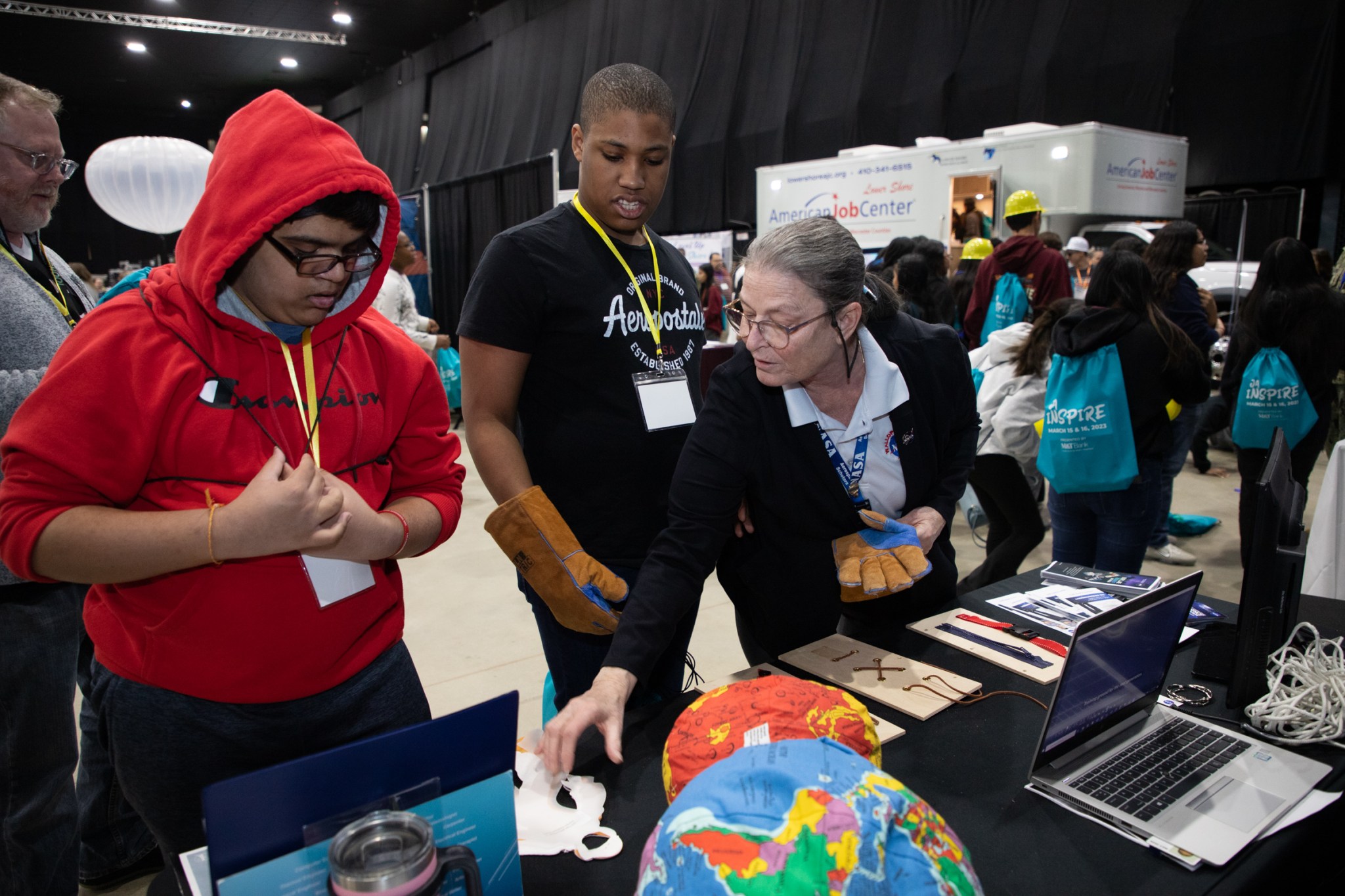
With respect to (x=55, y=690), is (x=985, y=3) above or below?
above

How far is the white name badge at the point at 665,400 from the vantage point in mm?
1589

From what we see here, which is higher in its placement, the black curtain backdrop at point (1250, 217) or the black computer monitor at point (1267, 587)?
the black curtain backdrop at point (1250, 217)

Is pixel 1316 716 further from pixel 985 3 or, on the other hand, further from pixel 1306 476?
pixel 985 3

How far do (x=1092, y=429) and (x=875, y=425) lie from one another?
140 centimetres

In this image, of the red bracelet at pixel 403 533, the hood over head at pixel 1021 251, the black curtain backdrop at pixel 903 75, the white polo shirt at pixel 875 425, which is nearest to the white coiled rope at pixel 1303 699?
the white polo shirt at pixel 875 425

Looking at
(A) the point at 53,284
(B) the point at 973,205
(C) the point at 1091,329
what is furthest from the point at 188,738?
(B) the point at 973,205

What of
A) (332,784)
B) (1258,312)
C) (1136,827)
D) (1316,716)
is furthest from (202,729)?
(1258,312)

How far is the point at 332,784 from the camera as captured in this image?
2.26ft

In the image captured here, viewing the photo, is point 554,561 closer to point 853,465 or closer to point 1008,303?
point 853,465

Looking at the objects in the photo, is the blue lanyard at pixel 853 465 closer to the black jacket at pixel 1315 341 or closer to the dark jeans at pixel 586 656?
the dark jeans at pixel 586 656

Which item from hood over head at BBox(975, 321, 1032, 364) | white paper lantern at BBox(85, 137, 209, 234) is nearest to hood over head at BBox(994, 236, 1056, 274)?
hood over head at BBox(975, 321, 1032, 364)

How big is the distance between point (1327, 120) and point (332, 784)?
9.02 meters

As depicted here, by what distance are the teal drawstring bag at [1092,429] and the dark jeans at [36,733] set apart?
101 inches

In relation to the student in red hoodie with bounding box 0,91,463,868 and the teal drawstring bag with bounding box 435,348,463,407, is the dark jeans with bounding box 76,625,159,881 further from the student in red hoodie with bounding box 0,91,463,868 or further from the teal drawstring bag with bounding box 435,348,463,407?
the teal drawstring bag with bounding box 435,348,463,407
